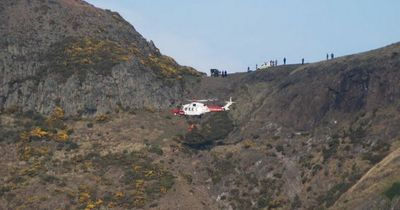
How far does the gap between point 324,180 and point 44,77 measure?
5809cm

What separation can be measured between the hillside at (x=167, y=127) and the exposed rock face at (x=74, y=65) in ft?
0.78

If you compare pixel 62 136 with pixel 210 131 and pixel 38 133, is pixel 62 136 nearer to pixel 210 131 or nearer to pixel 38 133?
pixel 38 133

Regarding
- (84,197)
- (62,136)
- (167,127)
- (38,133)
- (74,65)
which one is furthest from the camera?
(74,65)

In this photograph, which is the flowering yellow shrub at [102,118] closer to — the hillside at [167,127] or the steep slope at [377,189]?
the hillside at [167,127]

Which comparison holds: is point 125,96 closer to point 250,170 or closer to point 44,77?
point 44,77

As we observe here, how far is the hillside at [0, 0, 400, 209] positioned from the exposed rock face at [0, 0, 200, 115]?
0.78 ft

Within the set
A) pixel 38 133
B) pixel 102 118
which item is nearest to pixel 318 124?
pixel 102 118

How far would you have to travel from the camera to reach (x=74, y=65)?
143500 mm

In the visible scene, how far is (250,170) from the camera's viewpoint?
117 meters

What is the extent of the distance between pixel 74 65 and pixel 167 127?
22.3 m

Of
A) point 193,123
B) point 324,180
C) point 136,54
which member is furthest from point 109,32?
point 324,180

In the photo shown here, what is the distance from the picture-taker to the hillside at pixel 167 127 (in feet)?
354

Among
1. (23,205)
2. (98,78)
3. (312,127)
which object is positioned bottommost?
(23,205)

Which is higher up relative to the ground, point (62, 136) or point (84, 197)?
point (62, 136)
